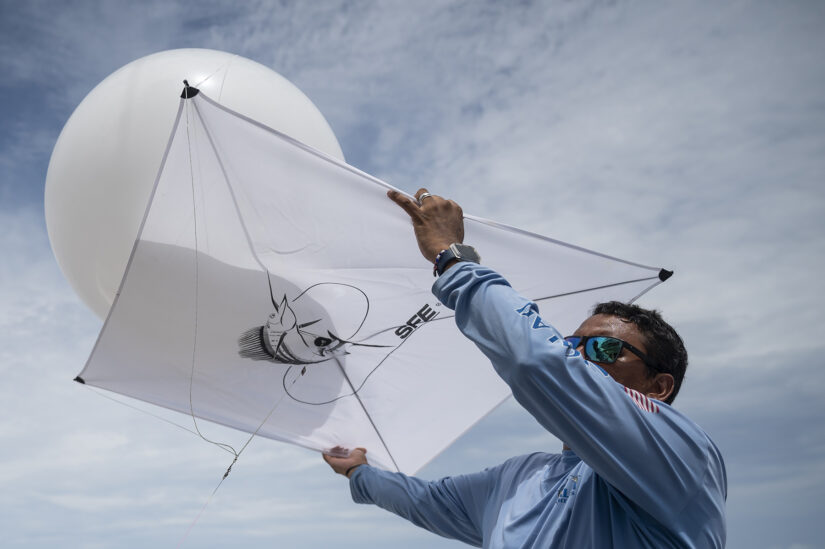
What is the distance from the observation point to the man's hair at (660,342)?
2178 millimetres

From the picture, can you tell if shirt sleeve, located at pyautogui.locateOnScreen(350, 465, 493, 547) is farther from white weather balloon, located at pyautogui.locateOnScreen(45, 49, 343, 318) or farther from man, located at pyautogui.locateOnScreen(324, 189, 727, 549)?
white weather balloon, located at pyautogui.locateOnScreen(45, 49, 343, 318)

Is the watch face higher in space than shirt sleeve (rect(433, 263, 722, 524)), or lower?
higher

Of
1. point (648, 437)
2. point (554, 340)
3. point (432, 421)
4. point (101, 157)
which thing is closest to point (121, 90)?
point (101, 157)

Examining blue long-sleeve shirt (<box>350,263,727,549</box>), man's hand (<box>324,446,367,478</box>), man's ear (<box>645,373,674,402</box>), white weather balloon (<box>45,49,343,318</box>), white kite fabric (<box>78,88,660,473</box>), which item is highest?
white weather balloon (<box>45,49,343,318</box>)

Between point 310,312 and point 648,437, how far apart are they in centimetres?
216

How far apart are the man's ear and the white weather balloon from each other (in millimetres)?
2347

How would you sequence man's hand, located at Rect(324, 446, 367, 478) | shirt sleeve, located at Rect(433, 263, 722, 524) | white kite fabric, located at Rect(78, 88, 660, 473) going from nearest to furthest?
shirt sleeve, located at Rect(433, 263, 722, 524), white kite fabric, located at Rect(78, 88, 660, 473), man's hand, located at Rect(324, 446, 367, 478)

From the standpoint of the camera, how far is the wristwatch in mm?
1856

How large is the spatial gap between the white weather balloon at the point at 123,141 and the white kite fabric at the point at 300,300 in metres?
0.43

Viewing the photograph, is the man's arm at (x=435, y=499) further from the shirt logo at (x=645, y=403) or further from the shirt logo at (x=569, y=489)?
the shirt logo at (x=645, y=403)

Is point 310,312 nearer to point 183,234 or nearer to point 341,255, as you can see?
point 341,255

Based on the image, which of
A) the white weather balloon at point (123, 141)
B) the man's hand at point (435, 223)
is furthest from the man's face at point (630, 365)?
the white weather balloon at point (123, 141)

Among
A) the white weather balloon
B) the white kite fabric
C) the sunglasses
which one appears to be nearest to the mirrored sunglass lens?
the sunglasses

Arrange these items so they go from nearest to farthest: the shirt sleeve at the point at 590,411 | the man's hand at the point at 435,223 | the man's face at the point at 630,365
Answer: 1. the shirt sleeve at the point at 590,411
2. the man's hand at the point at 435,223
3. the man's face at the point at 630,365
